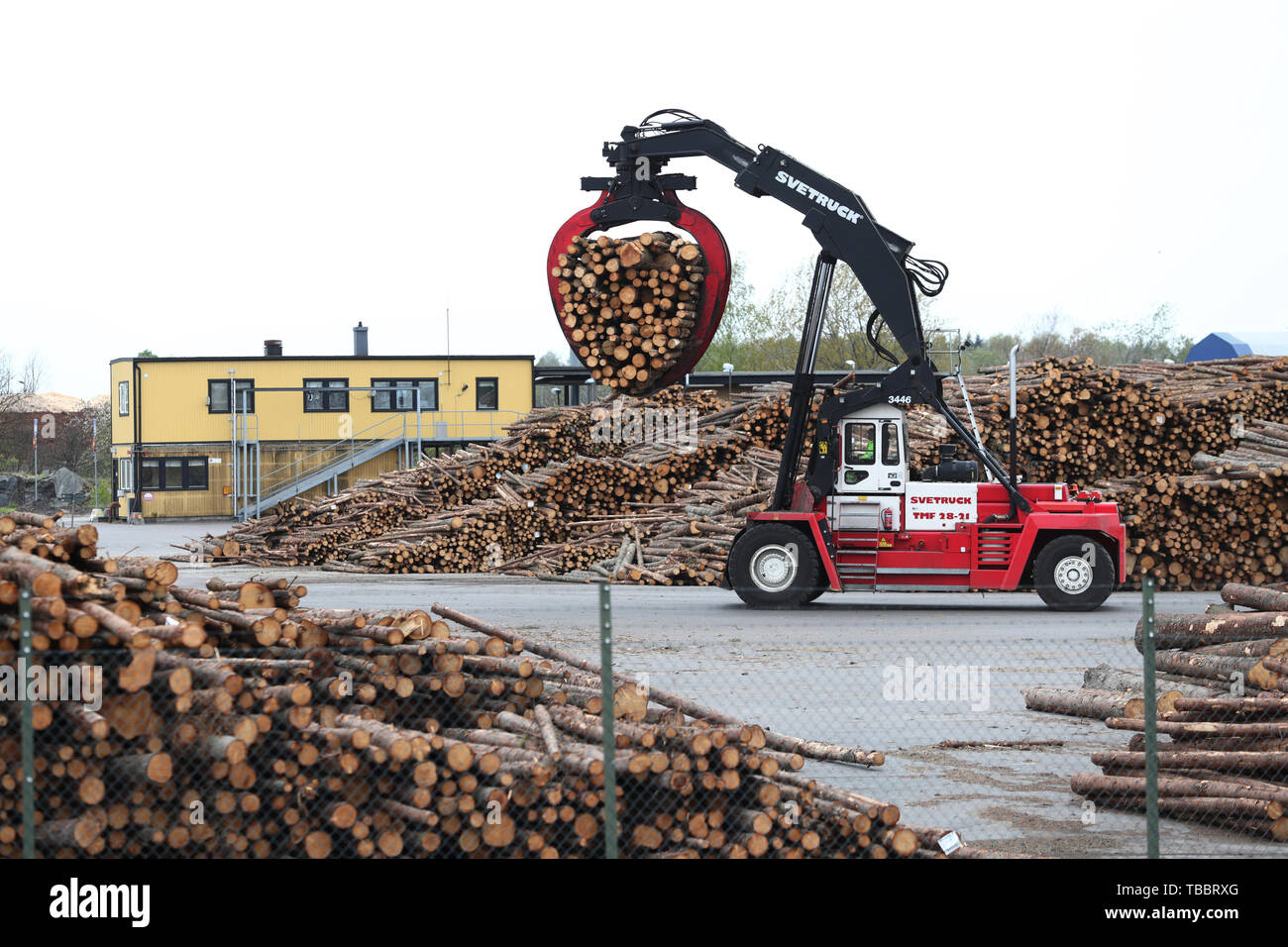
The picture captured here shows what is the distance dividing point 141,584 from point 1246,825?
619 cm

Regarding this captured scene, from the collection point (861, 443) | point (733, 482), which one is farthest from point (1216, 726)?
point (733, 482)

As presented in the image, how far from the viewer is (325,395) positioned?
160 feet

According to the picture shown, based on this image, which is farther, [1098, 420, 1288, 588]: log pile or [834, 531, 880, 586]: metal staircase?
[1098, 420, 1288, 588]: log pile

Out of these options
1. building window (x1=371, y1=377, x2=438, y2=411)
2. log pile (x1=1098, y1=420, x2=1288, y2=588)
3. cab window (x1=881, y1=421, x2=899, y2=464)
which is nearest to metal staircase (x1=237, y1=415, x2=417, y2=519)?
building window (x1=371, y1=377, x2=438, y2=411)

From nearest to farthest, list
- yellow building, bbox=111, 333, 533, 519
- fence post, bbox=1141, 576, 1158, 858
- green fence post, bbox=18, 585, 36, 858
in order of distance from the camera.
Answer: green fence post, bbox=18, 585, 36, 858, fence post, bbox=1141, 576, 1158, 858, yellow building, bbox=111, 333, 533, 519

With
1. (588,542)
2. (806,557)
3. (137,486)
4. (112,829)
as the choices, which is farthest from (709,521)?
(137,486)

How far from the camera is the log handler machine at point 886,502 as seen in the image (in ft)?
58.5

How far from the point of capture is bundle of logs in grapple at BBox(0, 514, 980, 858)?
19.4 feet

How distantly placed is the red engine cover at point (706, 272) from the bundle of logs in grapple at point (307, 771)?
822cm

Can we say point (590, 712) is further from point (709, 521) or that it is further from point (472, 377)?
point (472, 377)

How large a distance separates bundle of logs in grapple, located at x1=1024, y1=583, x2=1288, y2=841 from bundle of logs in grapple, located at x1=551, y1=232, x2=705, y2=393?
6140 millimetres

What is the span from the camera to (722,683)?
11.8m

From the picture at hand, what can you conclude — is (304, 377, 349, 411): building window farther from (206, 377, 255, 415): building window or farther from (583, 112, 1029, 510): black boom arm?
(583, 112, 1029, 510): black boom arm

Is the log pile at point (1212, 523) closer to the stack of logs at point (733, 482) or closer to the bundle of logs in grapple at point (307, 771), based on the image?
the stack of logs at point (733, 482)
